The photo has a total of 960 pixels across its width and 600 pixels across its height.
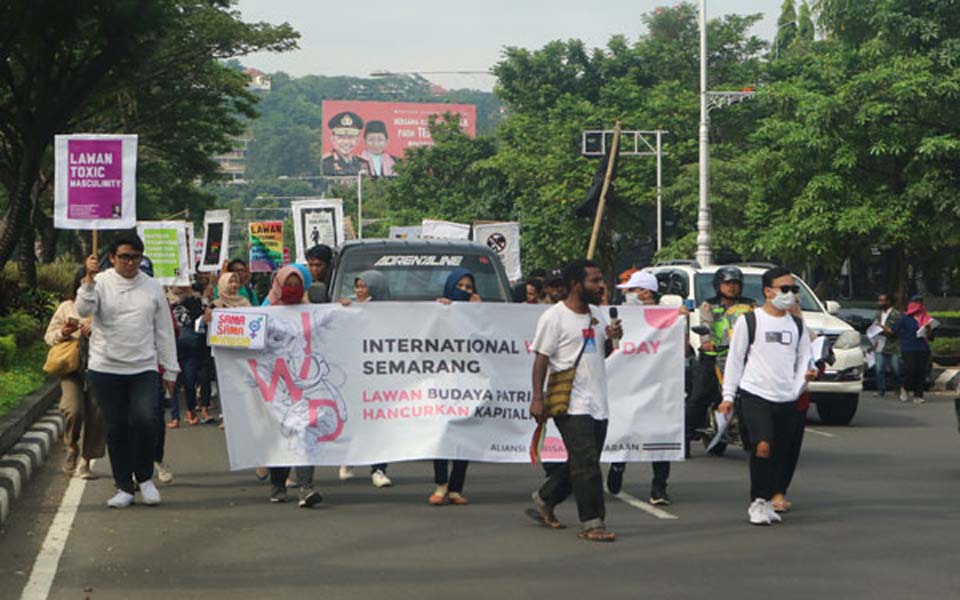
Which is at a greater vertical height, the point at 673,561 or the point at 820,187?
the point at 820,187

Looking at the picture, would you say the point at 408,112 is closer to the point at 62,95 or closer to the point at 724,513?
the point at 62,95

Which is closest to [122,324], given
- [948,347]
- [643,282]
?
[643,282]

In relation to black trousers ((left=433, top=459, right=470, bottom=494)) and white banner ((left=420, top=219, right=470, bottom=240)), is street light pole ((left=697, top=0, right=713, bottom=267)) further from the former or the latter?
black trousers ((left=433, top=459, right=470, bottom=494))

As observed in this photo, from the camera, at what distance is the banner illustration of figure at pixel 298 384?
11430 mm

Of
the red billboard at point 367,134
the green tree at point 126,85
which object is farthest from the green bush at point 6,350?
the red billboard at point 367,134

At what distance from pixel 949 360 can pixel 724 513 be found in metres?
19.3

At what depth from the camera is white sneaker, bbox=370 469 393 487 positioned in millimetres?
12359

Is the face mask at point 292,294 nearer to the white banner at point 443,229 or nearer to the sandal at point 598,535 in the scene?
the sandal at point 598,535

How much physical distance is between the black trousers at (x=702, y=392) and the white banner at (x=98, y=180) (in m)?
5.23

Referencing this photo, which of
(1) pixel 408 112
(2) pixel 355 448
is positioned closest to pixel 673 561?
(2) pixel 355 448

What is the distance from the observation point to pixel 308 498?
11.1 meters

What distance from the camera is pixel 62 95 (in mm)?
24266

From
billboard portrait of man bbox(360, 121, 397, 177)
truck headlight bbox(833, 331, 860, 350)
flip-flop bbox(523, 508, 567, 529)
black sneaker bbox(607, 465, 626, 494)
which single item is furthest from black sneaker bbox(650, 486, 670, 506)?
billboard portrait of man bbox(360, 121, 397, 177)

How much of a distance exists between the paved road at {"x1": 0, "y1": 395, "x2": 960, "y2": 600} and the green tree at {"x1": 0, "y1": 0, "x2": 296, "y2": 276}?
8.63 metres
